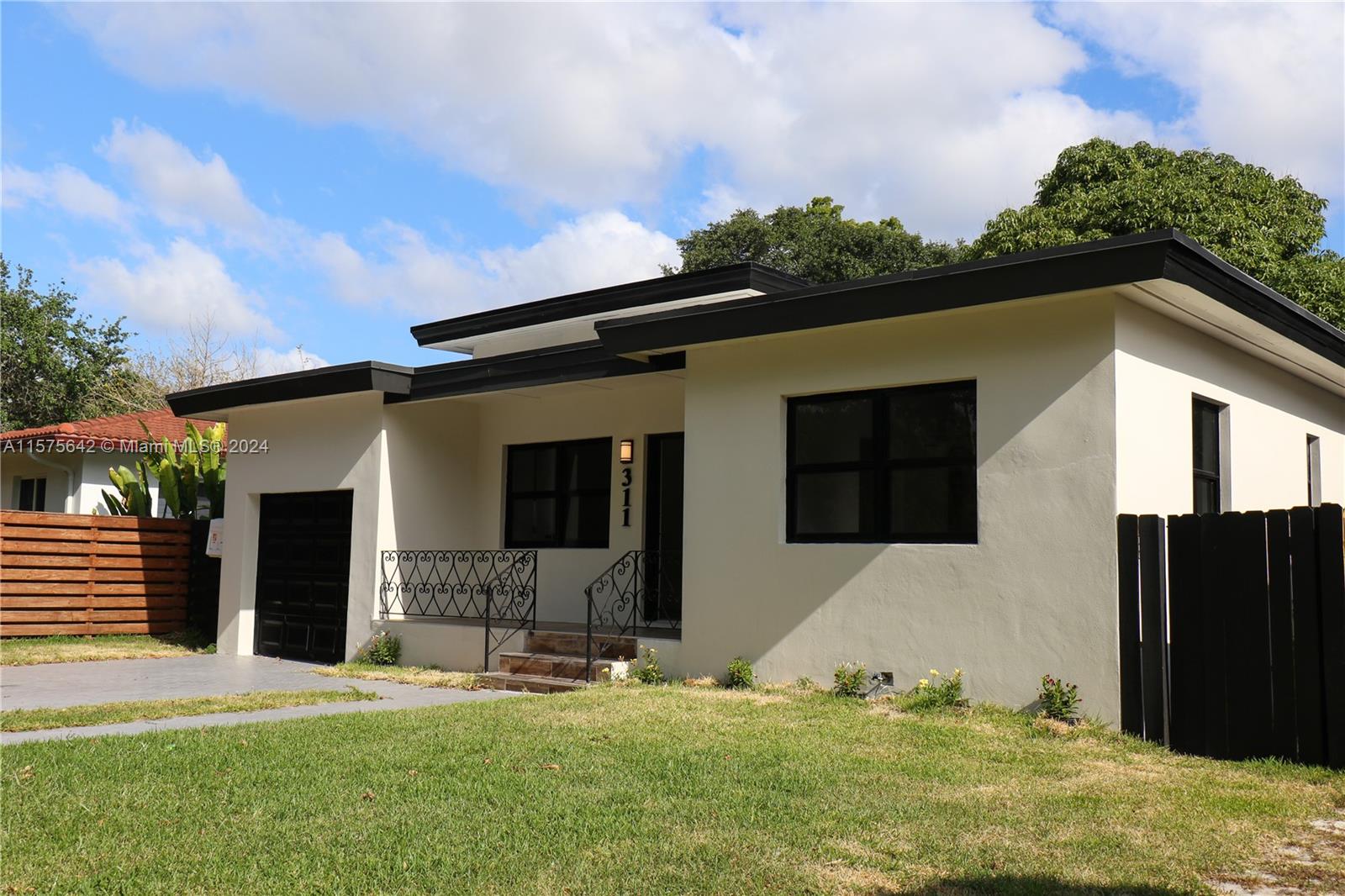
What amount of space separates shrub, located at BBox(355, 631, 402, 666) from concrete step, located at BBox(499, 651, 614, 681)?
1.88m

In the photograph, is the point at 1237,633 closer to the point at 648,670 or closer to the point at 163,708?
the point at 648,670

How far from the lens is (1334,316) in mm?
18578

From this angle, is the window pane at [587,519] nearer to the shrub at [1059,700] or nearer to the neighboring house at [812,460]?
the neighboring house at [812,460]

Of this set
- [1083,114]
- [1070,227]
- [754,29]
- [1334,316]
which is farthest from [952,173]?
[754,29]

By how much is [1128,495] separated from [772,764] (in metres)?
3.73

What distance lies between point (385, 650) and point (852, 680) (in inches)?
251

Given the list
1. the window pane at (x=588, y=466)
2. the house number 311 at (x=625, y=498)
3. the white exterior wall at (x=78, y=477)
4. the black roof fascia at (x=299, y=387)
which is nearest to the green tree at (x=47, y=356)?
the white exterior wall at (x=78, y=477)

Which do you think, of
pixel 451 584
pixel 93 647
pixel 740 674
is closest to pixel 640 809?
pixel 740 674

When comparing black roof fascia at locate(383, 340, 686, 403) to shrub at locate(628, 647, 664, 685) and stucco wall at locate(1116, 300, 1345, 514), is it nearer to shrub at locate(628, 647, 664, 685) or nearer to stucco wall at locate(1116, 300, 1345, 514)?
shrub at locate(628, 647, 664, 685)

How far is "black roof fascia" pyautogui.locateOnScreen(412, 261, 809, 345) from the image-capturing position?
12.1 m

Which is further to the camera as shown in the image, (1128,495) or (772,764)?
(1128,495)

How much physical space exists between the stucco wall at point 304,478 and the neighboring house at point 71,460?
7.15 metres

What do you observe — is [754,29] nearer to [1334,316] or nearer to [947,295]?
[947,295]

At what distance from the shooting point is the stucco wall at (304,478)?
13609mm
